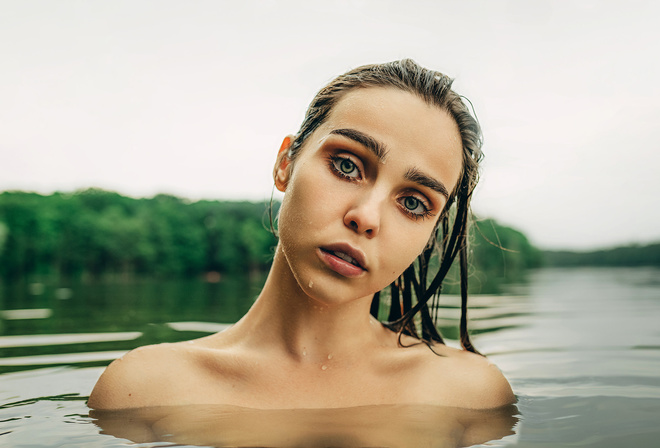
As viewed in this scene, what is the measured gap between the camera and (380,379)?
290cm

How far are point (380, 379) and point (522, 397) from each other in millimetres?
1108

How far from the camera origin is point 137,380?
2.75 meters

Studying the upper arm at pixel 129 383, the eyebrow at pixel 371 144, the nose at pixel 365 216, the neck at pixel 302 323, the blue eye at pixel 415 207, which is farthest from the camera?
the neck at pixel 302 323

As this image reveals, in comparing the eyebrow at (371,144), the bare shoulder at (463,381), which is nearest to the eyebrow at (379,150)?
the eyebrow at (371,144)

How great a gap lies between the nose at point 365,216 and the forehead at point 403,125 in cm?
21

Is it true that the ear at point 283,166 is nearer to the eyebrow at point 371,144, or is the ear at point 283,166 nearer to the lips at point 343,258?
the eyebrow at point 371,144

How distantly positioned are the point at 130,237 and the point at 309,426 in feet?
215

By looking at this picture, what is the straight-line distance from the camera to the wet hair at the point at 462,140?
2748 millimetres

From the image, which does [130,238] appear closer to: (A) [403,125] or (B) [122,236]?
(B) [122,236]

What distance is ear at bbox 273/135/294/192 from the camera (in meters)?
2.88

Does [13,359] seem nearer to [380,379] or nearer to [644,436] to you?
[380,379]

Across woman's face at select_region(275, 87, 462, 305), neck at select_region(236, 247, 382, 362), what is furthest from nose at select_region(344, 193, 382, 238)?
neck at select_region(236, 247, 382, 362)

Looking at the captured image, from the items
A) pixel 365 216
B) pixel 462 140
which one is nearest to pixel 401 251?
pixel 365 216

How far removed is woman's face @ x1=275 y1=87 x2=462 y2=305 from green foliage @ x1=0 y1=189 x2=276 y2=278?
51214 mm
